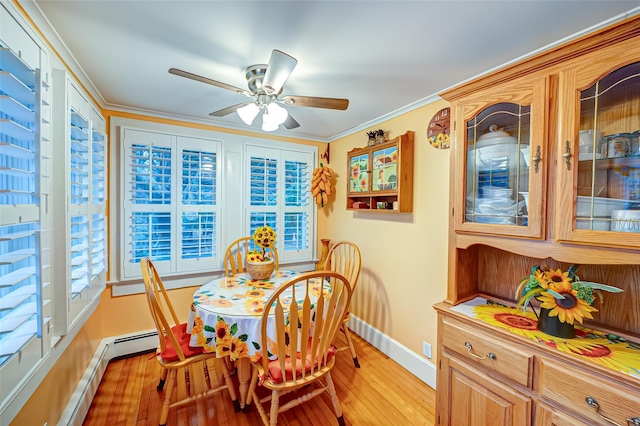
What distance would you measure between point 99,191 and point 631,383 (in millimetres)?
3199

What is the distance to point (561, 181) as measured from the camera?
3.87 ft

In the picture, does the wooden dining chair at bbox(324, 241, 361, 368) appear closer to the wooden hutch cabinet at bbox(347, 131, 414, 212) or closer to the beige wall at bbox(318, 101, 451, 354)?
the beige wall at bbox(318, 101, 451, 354)

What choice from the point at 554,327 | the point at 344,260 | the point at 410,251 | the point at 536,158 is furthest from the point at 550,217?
the point at 344,260

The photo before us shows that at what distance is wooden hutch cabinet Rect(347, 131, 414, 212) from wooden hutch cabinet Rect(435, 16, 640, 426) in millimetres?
656

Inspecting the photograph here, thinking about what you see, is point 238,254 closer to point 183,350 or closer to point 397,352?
point 183,350

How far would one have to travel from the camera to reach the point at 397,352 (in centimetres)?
241

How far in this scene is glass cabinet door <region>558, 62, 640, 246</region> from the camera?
1.06 metres

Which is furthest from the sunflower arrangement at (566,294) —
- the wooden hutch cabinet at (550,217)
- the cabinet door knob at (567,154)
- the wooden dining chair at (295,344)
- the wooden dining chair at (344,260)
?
the wooden dining chair at (344,260)

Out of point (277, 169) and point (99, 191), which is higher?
point (277, 169)

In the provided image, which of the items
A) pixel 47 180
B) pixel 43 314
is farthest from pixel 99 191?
pixel 43 314

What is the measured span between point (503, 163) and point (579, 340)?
35.4 inches

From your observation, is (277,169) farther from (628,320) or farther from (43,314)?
(628,320)

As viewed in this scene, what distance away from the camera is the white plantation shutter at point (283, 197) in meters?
3.03

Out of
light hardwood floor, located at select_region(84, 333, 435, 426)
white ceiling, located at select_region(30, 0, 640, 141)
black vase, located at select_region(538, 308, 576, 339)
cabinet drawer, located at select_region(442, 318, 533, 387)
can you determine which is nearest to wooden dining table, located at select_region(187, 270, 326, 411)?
light hardwood floor, located at select_region(84, 333, 435, 426)
